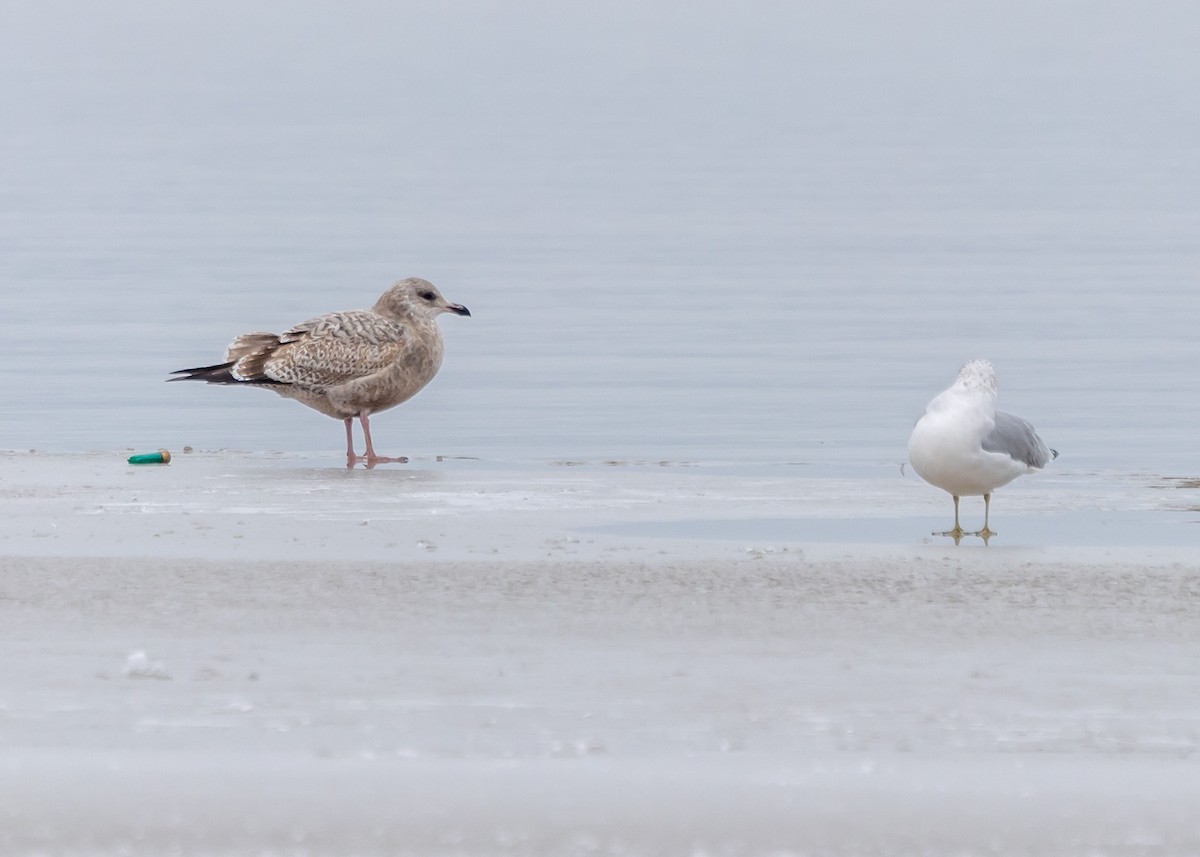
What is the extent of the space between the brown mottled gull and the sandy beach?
3.59 meters

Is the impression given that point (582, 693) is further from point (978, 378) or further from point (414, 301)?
point (414, 301)

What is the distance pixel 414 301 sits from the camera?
13.3 metres

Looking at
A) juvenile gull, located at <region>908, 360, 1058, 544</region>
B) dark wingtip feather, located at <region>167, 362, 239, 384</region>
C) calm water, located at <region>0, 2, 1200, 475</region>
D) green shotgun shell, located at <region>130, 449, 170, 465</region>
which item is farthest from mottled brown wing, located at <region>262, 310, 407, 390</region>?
juvenile gull, located at <region>908, 360, 1058, 544</region>

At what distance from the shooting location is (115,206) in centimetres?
3728

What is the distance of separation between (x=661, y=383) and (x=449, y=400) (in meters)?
1.52

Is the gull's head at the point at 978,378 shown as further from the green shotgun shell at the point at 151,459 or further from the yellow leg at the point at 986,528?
the green shotgun shell at the point at 151,459

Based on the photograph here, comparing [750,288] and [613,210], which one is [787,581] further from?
[613,210]

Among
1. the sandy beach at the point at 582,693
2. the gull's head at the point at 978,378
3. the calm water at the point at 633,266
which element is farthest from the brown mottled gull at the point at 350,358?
the gull's head at the point at 978,378

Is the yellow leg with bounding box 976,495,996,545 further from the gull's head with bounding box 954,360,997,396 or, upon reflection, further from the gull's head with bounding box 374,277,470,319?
the gull's head with bounding box 374,277,470,319

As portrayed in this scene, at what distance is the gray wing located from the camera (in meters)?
9.66

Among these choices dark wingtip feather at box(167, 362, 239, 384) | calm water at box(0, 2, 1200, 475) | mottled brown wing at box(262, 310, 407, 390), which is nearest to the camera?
mottled brown wing at box(262, 310, 407, 390)

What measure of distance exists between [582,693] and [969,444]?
3669 mm

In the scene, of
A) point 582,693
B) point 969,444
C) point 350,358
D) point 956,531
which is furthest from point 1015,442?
point 350,358

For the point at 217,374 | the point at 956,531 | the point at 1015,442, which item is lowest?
the point at 956,531
